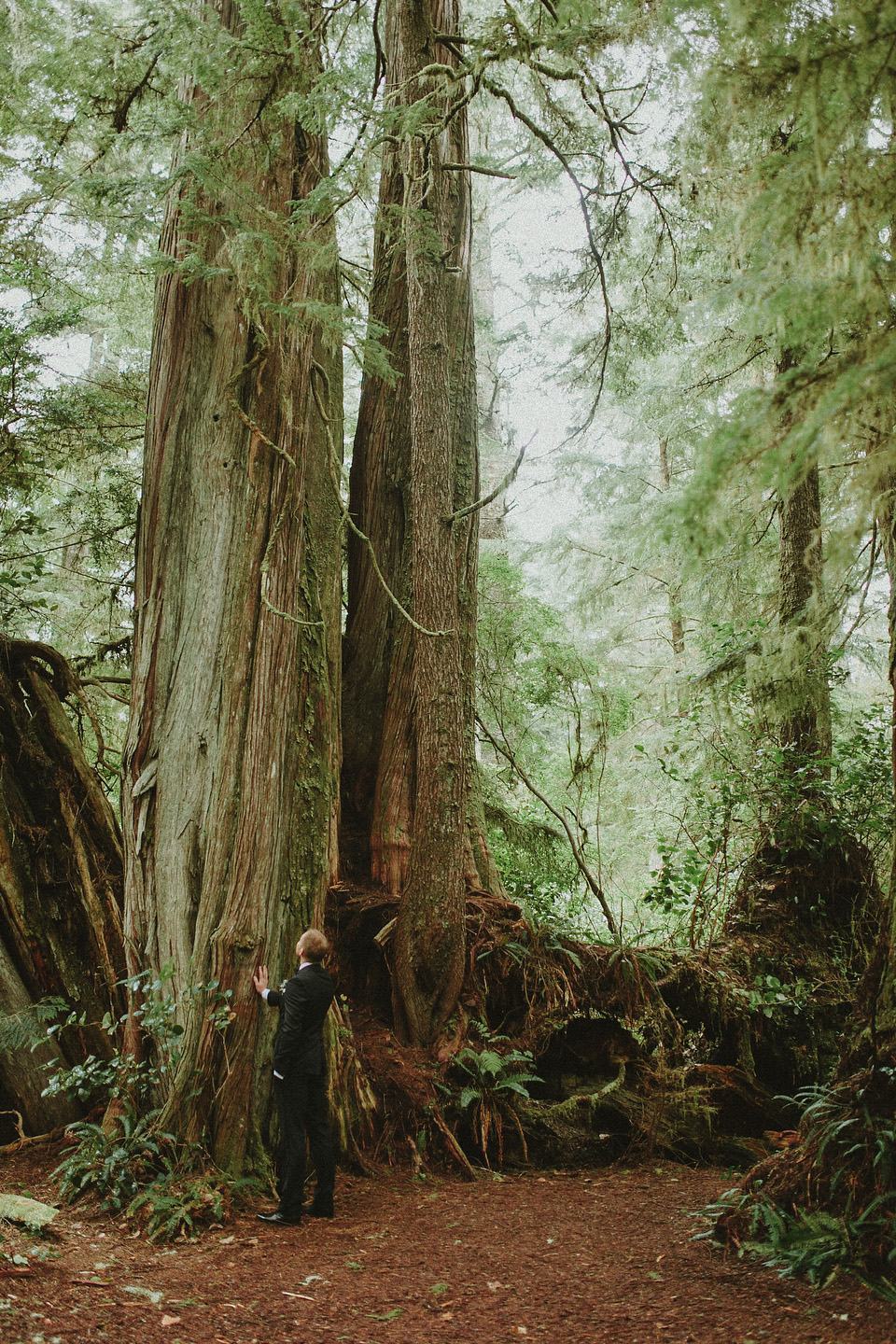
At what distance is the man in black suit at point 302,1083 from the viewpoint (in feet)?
15.9

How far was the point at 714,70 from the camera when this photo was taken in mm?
3164

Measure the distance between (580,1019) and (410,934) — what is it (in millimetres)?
1666

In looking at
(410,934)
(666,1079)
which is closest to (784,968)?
(666,1079)

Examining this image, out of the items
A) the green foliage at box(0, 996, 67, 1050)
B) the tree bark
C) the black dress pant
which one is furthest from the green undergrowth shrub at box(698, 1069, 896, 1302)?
the green foliage at box(0, 996, 67, 1050)

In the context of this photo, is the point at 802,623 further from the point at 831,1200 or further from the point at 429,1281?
the point at 429,1281

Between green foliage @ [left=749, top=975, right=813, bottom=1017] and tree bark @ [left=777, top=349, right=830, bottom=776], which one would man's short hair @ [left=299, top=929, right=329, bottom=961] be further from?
tree bark @ [left=777, top=349, right=830, bottom=776]

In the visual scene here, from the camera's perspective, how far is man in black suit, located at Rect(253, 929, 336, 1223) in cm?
483

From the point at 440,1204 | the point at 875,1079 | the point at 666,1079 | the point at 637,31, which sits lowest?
the point at 440,1204

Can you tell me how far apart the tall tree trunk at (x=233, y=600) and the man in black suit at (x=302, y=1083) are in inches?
12.4

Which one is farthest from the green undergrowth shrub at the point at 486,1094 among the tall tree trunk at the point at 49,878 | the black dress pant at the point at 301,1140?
the tall tree trunk at the point at 49,878

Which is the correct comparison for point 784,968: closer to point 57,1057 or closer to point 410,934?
point 410,934

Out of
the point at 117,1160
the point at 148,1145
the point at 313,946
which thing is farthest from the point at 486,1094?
the point at 117,1160

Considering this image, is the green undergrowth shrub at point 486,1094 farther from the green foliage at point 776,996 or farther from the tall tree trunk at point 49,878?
the tall tree trunk at point 49,878

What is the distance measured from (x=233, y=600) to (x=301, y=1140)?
3375mm
